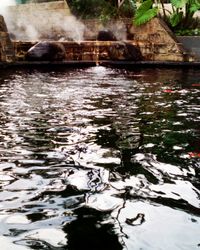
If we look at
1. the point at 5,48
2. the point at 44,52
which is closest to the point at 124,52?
the point at 44,52

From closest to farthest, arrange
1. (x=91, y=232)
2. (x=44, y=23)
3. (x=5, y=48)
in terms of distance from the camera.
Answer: (x=91, y=232) → (x=5, y=48) → (x=44, y=23)

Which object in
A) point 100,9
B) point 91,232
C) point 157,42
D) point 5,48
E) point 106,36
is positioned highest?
point 100,9

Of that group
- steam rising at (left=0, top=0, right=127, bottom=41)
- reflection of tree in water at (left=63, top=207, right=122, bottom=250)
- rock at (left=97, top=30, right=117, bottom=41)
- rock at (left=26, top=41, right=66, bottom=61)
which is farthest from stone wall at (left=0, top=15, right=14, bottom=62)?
reflection of tree in water at (left=63, top=207, right=122, bottom=250)

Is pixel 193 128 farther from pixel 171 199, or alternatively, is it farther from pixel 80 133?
pixel 171 199

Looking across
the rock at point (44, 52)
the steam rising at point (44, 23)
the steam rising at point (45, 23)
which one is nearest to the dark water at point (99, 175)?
the rock at point (44, 52)

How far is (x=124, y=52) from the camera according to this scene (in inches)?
615

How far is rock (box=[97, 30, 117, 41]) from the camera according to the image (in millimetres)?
17545

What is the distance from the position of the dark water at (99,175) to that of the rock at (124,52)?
8954 mm

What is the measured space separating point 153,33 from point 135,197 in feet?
47.3

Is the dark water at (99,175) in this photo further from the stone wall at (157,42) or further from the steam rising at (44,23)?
the steam rising at (44,23)

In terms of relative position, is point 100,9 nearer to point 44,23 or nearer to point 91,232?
point 44,23

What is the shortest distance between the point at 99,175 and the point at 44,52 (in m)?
11.9

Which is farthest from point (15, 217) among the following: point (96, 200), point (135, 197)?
point (135, 197)

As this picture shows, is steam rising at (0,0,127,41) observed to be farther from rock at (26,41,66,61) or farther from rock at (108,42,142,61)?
rock at (26,41,66,61)
